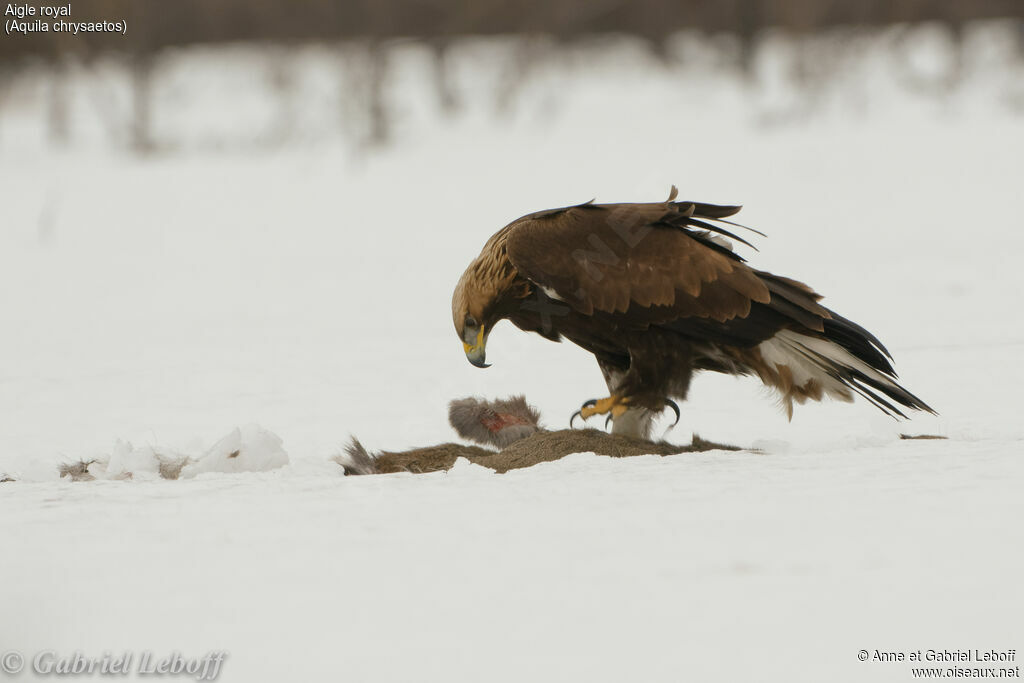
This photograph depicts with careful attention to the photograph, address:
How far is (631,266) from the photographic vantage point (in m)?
4.91

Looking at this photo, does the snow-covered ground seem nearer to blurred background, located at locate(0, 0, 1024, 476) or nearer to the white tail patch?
blurred background, located at locate(0, 0, 1024, 476)

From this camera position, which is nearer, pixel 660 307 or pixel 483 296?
pixel 660 307

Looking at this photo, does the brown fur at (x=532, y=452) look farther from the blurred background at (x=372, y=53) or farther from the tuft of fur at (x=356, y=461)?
the blurred background at (x=372, y=53)

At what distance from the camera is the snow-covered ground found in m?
3.09

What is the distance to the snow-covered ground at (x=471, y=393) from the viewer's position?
122 inches

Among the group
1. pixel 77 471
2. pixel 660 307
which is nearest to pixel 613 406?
pixel 660 307

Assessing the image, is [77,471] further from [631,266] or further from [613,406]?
[631,266]

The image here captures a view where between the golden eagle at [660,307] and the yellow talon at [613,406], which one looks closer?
the golden eagle at [660,307]

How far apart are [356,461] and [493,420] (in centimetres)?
84

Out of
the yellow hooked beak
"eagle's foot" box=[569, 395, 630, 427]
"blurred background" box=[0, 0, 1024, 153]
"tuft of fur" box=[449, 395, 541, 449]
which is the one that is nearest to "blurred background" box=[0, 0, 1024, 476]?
"blurred background" box=[0, 0, 1024, 153]

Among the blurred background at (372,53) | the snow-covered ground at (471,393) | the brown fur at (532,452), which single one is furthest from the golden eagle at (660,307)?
the blurred background at (372,53)

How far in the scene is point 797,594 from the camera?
10.5ft

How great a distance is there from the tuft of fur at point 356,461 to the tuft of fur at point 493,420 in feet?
2.08

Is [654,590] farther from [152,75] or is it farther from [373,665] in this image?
[152,75]
